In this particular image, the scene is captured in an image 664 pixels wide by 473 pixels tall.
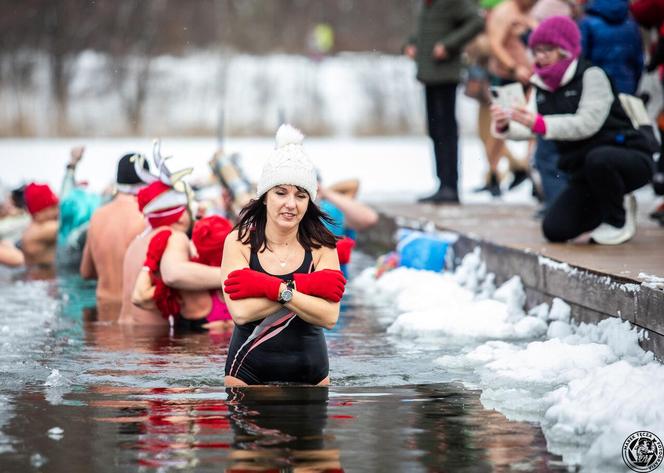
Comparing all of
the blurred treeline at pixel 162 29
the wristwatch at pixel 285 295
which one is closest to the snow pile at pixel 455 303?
the wristwatch at pixel 285 295

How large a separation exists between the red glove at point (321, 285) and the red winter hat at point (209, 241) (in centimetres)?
233

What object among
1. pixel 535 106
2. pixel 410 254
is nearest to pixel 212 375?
pixel 535 106

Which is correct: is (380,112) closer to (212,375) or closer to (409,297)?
(409,297)

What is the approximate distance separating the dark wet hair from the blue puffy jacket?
4888 millimetres

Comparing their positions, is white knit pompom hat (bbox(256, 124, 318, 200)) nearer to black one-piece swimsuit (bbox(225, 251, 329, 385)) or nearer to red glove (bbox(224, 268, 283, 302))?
black one-piece swimsuit (bbox(225, 251, 329, 385))

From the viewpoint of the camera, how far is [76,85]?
112ft

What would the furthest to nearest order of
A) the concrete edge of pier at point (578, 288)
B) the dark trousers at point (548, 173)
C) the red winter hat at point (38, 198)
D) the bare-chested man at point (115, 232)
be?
the red winter hat at point (38, 198) < the dark trousers at point (548, 173) < the bare-chested man at point (115, 232) < the concrete edge of pier at point (578, 288)

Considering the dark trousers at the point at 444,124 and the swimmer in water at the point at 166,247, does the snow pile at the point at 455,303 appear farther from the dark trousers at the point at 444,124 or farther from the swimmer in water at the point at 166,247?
the dark trousers at the point at 444,124

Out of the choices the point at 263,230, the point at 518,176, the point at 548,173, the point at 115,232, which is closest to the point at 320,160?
the point at 518,176

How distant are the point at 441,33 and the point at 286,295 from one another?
26.4 feet

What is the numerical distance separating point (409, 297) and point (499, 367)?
9.17ft

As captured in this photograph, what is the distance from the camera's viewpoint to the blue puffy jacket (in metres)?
10.4

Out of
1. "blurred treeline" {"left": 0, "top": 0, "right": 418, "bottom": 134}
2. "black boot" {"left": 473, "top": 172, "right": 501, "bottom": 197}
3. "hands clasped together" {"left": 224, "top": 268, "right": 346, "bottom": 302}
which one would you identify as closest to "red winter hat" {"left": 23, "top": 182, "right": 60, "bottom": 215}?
"black boot" {"left": 473, "top": 172, "right": 501, "bottom": 197}

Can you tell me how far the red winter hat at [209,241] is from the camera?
8.11 meters
